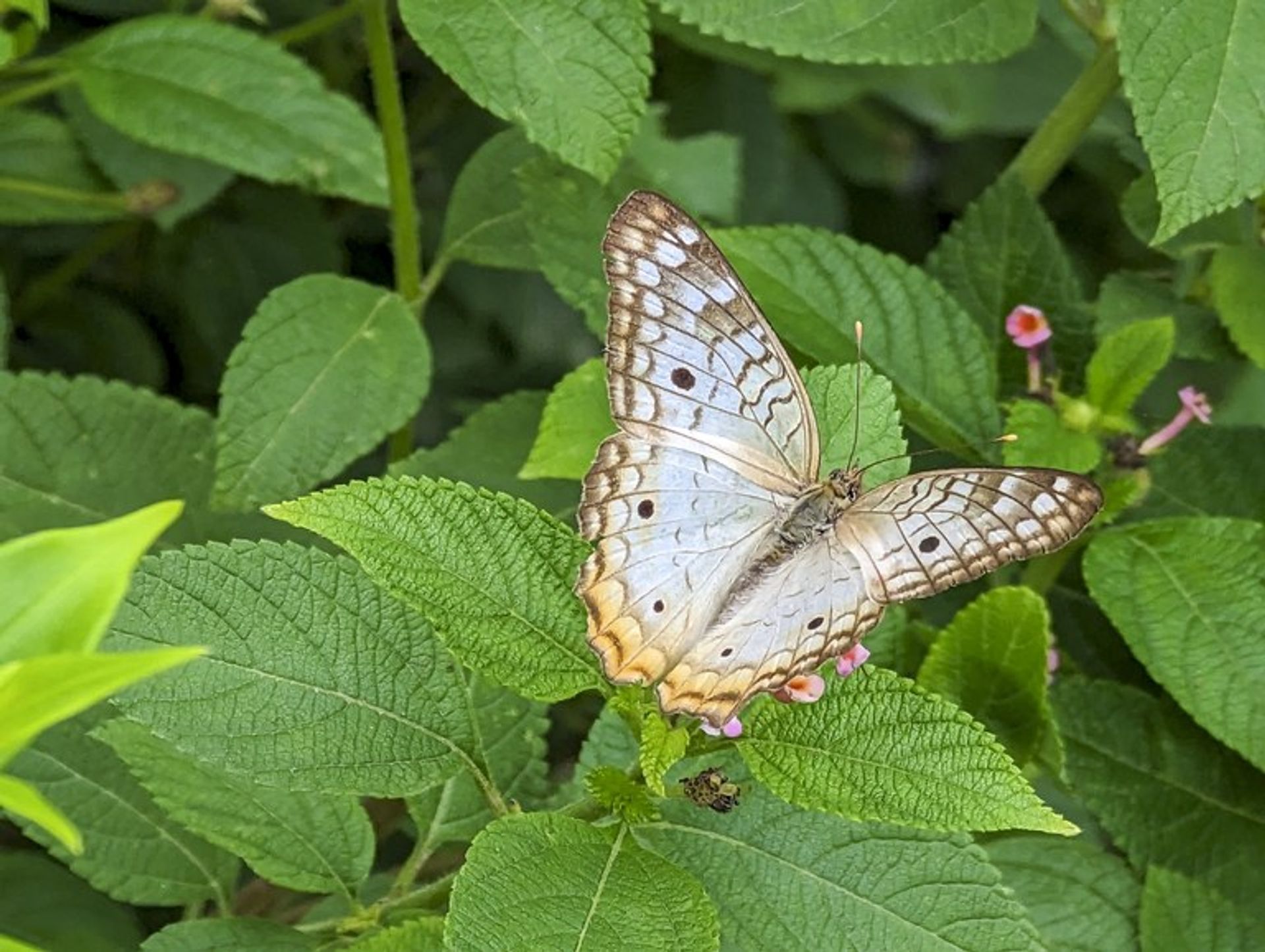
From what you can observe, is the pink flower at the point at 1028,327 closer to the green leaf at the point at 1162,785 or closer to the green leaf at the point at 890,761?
the green leaf at the point at 1162,785

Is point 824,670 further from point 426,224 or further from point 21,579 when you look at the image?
point 426,224

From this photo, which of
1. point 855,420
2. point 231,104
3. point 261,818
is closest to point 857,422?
point 855,420

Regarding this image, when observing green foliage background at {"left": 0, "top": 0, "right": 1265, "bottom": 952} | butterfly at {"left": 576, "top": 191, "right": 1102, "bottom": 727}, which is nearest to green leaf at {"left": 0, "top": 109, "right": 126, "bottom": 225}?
green foliage background at {"left": 0, "top": 0, "right": 1265, "bottom": 952}

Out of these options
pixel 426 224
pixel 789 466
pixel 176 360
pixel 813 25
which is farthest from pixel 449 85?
pixel 789 466

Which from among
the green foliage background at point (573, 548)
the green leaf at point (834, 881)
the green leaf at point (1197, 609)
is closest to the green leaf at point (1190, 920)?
the green foliage background at point (573, 548)

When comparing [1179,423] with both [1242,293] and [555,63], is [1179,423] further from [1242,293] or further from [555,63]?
[555,63]

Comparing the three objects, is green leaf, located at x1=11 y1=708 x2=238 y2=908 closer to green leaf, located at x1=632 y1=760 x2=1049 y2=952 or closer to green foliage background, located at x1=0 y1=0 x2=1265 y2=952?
green foliage background, located at x1=0 y1=0 x2=1265 y2=952
